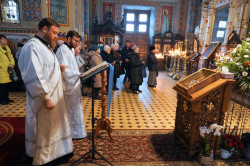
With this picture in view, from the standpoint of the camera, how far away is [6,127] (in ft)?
9.99

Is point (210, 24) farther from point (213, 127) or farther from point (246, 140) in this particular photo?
point (213, 127)

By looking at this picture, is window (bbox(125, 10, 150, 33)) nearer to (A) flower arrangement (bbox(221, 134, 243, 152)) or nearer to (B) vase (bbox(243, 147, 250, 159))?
(A) flower arrangement (bbox(221, 134, 243, 152))

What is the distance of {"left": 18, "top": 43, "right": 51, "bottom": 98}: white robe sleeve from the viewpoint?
184cm

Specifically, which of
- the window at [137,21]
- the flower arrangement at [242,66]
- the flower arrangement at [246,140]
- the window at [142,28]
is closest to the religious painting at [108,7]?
the window at [137,21]

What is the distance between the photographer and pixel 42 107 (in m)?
2.00

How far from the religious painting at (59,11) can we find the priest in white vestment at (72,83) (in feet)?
15.2

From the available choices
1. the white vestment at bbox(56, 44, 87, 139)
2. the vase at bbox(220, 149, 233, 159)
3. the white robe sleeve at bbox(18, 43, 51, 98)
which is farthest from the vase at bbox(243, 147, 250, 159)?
the white robe sleeve at bbox(18, 43, 51, 98)

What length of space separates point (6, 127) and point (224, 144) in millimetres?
3581

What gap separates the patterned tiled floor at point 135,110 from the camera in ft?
12.3

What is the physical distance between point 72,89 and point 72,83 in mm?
108

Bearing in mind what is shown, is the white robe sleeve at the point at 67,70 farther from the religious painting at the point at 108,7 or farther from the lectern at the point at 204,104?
the religious painting at the point at 108,7

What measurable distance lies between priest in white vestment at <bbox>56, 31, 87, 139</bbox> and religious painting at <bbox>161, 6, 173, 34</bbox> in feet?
44.2

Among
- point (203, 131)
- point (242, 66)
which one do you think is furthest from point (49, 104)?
point (242, 66)

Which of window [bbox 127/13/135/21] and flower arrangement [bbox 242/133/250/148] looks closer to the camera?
flower arrangement [bbox 242/133/250/148]
